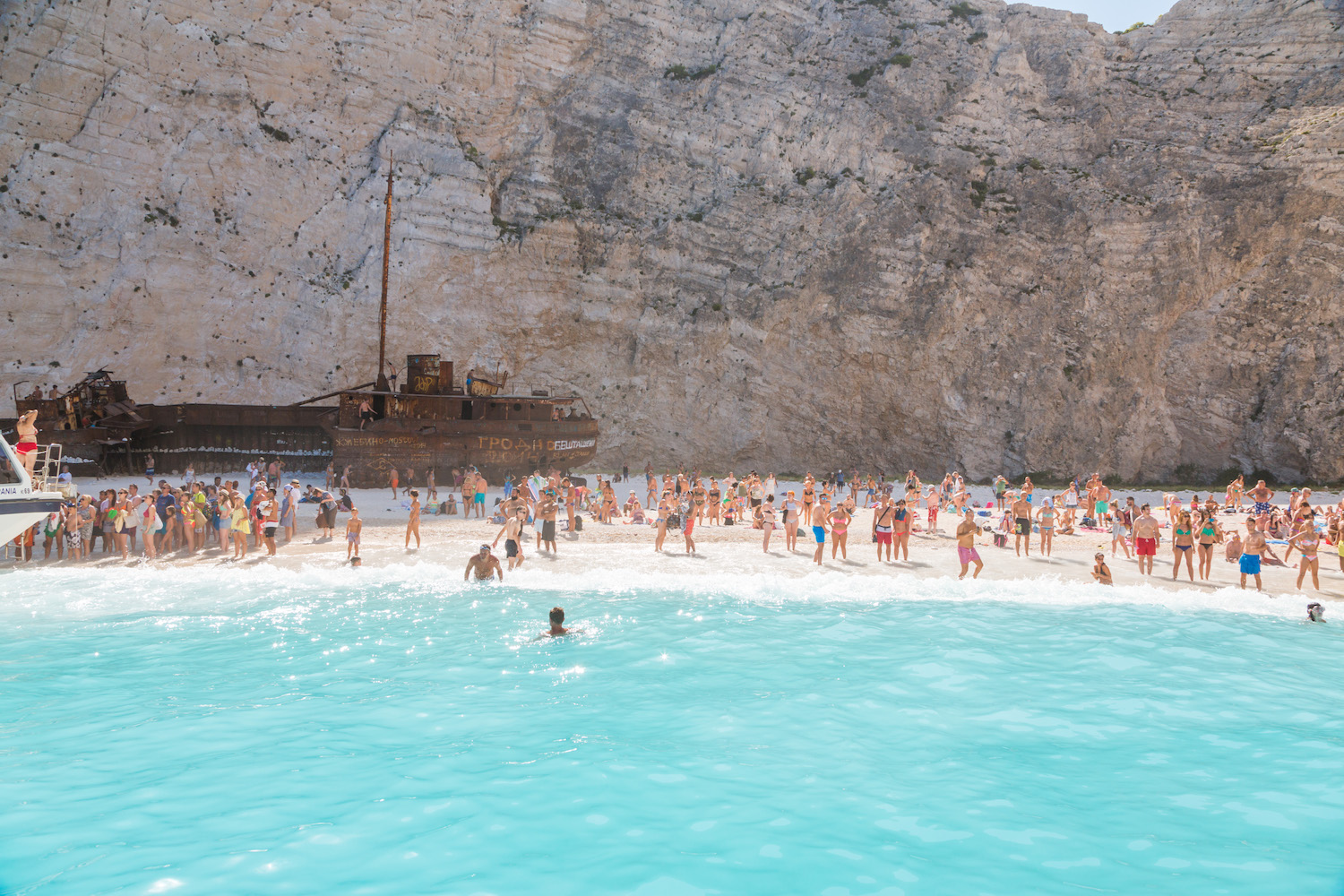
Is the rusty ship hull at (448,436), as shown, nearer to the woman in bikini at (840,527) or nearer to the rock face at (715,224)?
the rock face at (715,224)

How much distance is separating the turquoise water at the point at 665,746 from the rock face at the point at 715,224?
86.8ft

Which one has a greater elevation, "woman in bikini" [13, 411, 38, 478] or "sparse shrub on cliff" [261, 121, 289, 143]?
"sparse shrub on cliff" [261, 121, 289, 143]

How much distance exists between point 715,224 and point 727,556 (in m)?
28.7

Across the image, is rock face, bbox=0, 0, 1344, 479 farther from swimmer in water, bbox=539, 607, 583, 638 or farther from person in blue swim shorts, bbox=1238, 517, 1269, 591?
swimmer in water, bbox=539, 607, 583, 638

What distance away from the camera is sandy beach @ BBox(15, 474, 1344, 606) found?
1664cm

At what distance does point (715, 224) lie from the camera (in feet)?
141

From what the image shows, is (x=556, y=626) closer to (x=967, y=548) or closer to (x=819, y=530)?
(x=819, y=530)

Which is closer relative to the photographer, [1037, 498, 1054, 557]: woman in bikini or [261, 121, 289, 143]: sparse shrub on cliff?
[1037, 498, 1054, 557]: woman in bikini

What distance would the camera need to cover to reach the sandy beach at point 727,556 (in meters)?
16.6

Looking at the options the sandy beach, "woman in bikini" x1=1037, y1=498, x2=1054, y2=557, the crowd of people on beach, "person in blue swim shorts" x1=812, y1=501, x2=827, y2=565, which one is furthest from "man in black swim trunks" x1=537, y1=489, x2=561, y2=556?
"woman in bikini" x1=1037, y1=498, x2=1054, y2=557

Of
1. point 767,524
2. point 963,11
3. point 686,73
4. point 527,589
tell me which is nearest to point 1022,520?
point 767,524

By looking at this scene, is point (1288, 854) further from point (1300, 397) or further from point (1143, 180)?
point (1143, 180)

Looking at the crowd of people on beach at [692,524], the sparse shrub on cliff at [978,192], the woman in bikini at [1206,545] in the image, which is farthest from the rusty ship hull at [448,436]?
the sparse shrub on cliff at [978,192]

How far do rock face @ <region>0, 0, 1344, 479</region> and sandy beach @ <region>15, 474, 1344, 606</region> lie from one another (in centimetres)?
1845
